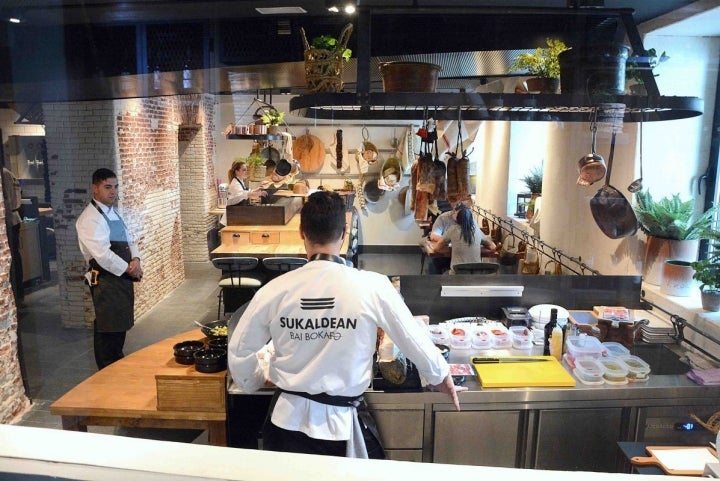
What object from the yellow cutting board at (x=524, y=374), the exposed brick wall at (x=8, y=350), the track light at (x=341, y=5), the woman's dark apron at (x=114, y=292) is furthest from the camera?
the woman's dark apron at (x=114, y=292)

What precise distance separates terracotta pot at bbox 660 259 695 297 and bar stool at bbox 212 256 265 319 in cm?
338

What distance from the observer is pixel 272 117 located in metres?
5.86

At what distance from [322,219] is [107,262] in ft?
9.17

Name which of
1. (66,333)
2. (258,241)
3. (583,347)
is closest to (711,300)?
(583,347)

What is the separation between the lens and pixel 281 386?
205 centimetres

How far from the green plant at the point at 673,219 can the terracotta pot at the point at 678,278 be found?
15 cm

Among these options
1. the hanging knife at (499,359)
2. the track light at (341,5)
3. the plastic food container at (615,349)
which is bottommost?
the hanging knife at (499,359)

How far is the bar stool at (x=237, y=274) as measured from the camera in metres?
5.20

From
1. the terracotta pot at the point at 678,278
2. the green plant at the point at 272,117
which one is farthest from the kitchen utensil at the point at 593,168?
the green plant at the point at 272,117

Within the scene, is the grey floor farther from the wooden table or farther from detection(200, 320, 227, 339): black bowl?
detection(200, 320, 227, 339): black bowl

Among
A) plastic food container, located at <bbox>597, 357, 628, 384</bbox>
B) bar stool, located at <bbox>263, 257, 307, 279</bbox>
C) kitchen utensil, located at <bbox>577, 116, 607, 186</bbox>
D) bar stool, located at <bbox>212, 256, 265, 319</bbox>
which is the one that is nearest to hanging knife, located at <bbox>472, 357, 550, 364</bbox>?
plastic food container, located at <bbox>597, 357, 628, 384</bbox>

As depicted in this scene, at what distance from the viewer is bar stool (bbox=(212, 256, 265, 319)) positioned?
5.20 meters

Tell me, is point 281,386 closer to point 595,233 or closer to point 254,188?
point 595,233

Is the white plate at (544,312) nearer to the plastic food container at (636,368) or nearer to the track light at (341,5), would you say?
the plastic food container at (636,368)
